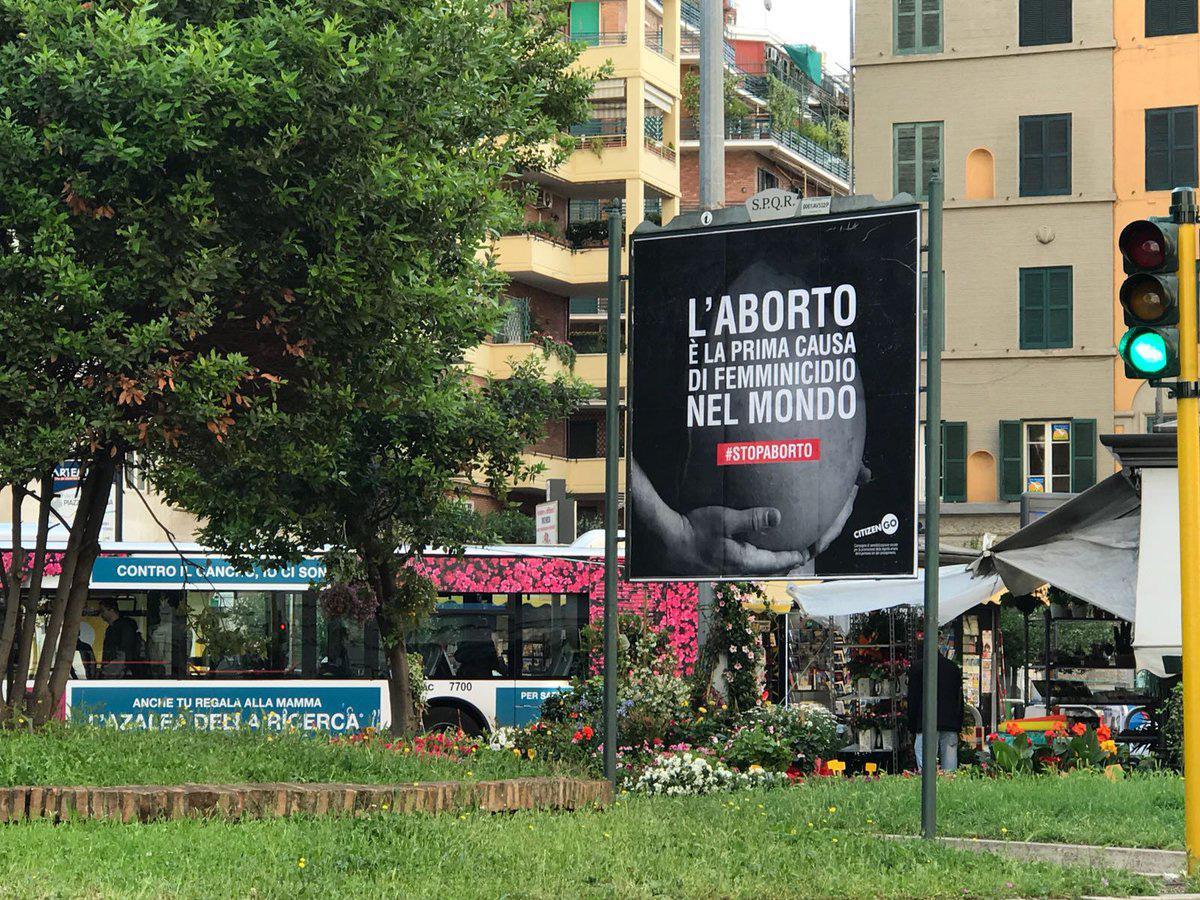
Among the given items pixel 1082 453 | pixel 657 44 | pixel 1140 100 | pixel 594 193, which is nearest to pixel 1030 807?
pixel 1082 453

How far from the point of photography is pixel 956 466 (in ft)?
142

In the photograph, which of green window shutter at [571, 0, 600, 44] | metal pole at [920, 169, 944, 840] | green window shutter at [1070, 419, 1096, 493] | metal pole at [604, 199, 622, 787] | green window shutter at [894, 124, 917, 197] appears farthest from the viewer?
green window shutter at [571, 0, 600, 44]

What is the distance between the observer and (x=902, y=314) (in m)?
12.7

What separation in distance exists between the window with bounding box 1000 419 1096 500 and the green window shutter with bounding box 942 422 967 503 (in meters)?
0.82

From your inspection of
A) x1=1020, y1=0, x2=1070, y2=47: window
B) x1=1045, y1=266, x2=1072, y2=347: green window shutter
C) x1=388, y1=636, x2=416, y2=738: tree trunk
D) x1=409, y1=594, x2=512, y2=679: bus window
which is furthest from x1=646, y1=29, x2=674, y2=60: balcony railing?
x1=388, y1=636, x2=416, y2=738: tree trunk

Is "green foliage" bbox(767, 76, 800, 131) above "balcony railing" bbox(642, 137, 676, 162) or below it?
above

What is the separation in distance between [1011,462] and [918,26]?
33.4 ft

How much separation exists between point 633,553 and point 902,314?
2.62 meters

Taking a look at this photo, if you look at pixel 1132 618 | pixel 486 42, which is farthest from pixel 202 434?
pixel 1132 618

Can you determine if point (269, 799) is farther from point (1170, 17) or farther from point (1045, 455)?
point (1170, 17)

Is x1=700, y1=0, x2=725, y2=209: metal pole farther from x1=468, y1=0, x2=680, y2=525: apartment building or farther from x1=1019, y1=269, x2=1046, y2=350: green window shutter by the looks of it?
x1=468, y1=0, x2=680, y2=525: apartment building

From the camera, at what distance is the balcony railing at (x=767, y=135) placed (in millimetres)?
67312

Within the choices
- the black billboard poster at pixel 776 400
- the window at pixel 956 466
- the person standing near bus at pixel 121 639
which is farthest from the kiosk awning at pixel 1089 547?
the window at pixel 956 466

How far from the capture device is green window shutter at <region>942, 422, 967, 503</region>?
142 feet
